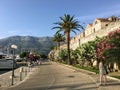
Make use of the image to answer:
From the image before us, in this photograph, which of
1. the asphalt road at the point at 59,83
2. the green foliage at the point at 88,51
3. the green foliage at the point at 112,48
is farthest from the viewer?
the green foliage at the point at 88,51

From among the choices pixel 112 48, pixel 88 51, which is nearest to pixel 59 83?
pixel 112 48

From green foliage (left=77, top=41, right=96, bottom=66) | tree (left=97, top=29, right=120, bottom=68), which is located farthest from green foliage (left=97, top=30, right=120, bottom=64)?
green foliage (left=77, top=41, right=96, bottom=66)

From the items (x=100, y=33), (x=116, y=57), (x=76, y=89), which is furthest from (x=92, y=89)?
(x=100, y=33)

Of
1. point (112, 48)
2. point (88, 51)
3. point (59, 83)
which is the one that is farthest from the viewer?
point (88, 51)

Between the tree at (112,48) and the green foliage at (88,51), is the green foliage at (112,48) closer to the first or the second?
the tree at (112,48)

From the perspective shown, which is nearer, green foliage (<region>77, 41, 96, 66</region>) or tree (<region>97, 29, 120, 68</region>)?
tree (<region>97, 29, 120, 68</region>)

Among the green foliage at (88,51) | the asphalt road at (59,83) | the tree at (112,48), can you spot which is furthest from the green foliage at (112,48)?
the green foliage at (88,51)

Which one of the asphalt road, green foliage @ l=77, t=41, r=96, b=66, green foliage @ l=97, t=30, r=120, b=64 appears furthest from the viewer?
green foliage @ l=77, t=41, r=96, b=66

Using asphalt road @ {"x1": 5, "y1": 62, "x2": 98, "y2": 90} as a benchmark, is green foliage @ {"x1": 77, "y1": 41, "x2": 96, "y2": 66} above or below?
above

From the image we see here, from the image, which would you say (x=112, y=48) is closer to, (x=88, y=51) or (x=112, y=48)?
(x=112, y=48)

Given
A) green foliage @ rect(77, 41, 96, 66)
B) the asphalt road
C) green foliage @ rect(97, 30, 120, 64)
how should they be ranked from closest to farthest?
the asphalt road → green foliage @ rect(97, 30, 120, 64) → green foliage @ rect(77, 41, 96, 66)

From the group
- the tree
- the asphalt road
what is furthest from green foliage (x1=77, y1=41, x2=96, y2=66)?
the tree

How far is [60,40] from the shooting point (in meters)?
111

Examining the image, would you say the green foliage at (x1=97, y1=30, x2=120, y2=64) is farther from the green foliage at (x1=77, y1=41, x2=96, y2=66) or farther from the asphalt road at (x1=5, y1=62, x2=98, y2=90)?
the green foliage at (x1=77, y1=41, x2=96, y2=66)
